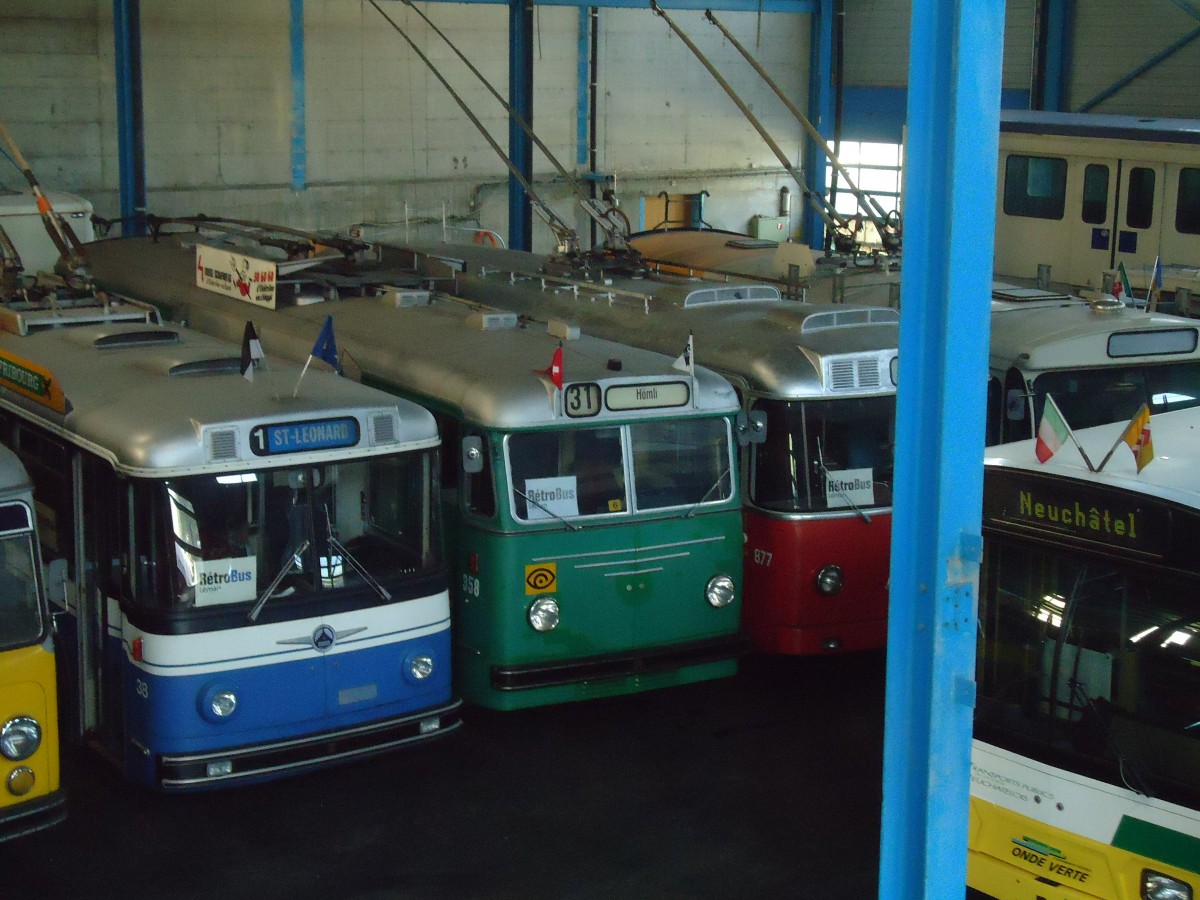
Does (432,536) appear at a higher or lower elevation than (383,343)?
lower

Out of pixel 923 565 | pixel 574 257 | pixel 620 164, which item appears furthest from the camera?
pixel 620 164

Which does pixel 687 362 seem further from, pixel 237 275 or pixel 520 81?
pixel 520 81

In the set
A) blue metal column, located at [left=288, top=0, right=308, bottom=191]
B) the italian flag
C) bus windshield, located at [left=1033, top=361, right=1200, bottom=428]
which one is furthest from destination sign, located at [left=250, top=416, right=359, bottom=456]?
blue metal column, located at [left=288, top=0, right=308, bottom=191]

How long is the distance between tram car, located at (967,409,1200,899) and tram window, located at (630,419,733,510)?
295 centimetres

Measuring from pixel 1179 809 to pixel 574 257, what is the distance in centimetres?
858

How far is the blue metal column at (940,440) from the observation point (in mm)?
4727

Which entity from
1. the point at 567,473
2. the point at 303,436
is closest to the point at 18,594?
the point at 303,436

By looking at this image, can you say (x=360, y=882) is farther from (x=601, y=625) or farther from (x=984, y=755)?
(x=984, y=755)

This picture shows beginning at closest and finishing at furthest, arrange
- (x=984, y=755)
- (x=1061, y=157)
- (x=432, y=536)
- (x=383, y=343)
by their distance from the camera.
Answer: (x=984, y=755)
(x=432, y=536)
(x=383, y=343)
(x=1061, y=157)

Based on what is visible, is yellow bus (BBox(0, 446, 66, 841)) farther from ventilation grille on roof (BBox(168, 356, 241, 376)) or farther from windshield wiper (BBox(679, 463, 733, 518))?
windshield wiper (BBox(679, 463, 733, 518))

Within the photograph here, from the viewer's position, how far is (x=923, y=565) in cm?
495

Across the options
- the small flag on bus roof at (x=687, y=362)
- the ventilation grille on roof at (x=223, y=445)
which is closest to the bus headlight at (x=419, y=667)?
the ventilation grille on roof at (x=223, y=445)

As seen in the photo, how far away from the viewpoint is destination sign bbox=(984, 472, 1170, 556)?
5.73 m

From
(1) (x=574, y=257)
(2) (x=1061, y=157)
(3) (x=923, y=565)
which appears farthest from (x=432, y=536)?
(2) (x=1061, y=157)
